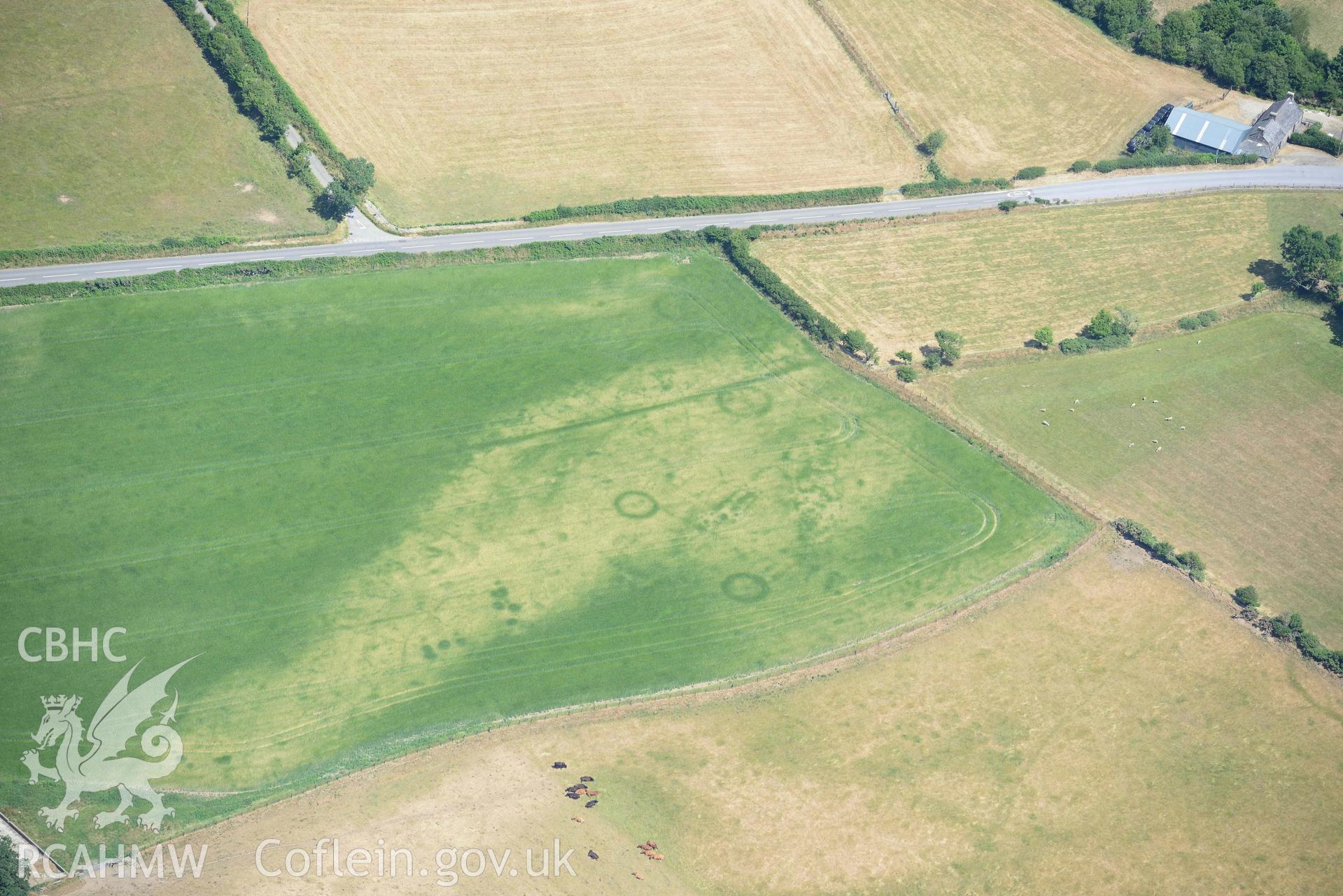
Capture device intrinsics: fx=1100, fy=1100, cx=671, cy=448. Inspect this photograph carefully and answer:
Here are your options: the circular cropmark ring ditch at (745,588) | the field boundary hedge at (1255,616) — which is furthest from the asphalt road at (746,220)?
the field boundary hedge at (1255,616)

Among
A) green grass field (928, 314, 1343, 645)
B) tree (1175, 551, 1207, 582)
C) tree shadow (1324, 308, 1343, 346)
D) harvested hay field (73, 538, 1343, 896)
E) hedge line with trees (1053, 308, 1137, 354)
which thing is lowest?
harvested hay field (73, 538, 1343, 896)

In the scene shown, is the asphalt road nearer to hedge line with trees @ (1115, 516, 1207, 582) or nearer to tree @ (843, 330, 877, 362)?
tree @ (843, 330, 877, 362)

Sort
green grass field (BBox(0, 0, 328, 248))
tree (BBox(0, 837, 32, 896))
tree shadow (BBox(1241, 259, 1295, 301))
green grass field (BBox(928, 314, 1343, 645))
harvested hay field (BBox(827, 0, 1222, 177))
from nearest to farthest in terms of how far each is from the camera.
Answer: tree (BBox(0, 837, 32, 896)), green grass field (BBox(928, 314, 1343, 645)), green grass field (BBox(0, 0, 328, 248)), tree shadow (BBox(1241, 259, 1295, 301)), harvested hay field (BBox(827, 0, 1222, 177))

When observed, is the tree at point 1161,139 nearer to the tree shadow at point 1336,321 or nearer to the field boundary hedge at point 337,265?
the tree shadow at point 1336,321

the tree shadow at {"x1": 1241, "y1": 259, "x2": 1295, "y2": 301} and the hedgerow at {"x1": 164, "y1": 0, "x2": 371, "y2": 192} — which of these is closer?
the tree shadow at {"x1": 1241, "y1": 259, "x2": 1295, "y2": 301}

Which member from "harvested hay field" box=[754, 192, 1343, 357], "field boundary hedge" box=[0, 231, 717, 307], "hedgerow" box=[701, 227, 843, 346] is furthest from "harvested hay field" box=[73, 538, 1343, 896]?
"field boundary hedge" box=[0, 231, 717, 307]

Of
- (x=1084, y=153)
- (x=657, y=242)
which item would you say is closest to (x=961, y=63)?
(x=1084, y=153)
